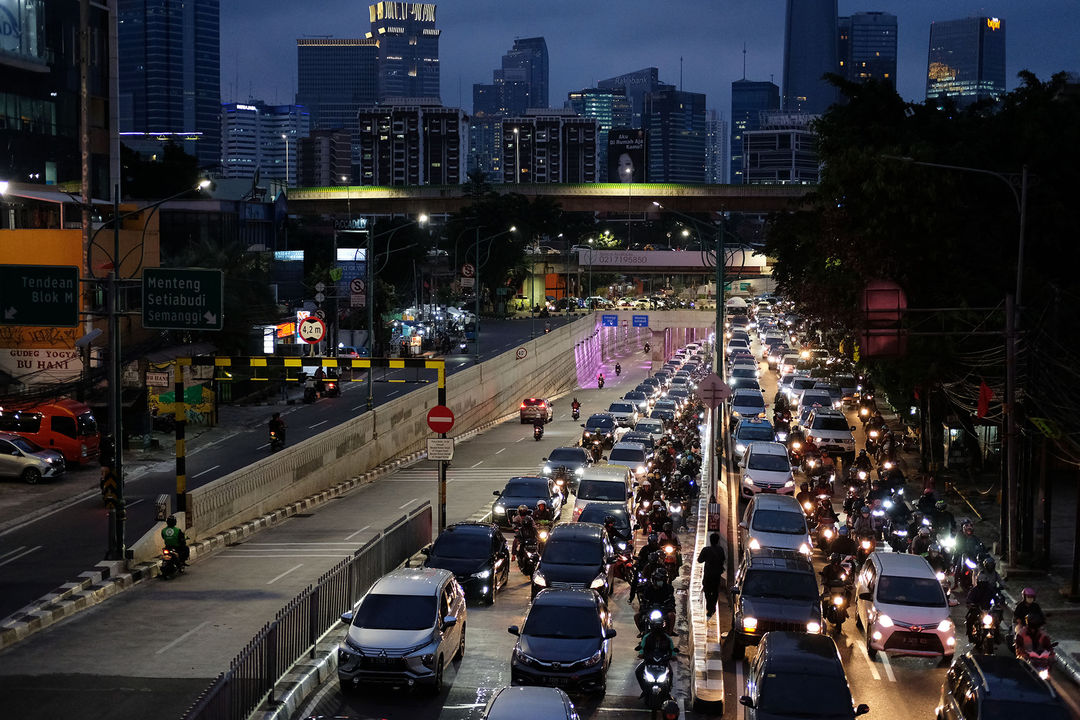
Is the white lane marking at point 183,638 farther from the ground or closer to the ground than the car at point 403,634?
closer to the ground

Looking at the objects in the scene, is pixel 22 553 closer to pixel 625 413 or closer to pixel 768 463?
pixel 768 463

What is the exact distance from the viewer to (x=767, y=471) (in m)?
34.7

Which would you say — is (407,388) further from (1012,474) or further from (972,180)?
(1012,474)

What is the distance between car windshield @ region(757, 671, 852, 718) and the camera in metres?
14.6

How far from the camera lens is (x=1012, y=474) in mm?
26016

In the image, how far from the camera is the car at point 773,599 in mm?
19656

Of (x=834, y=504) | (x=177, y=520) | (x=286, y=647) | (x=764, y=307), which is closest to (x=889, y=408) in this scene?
(x=834, y=504)

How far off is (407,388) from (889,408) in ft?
80.2

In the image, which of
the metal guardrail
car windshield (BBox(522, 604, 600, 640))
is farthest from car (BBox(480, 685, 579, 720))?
car windshield (BBox(522, 604, 600, 640))

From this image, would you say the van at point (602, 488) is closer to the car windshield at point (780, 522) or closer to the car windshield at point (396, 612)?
the car windshield at point (780, 522)

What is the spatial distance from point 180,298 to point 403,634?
1358cm

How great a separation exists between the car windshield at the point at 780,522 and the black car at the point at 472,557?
229 inches

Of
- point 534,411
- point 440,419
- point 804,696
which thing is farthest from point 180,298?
point 534,411

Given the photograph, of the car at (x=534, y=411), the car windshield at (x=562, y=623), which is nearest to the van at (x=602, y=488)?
the car windshield at (x=562, y=623)
